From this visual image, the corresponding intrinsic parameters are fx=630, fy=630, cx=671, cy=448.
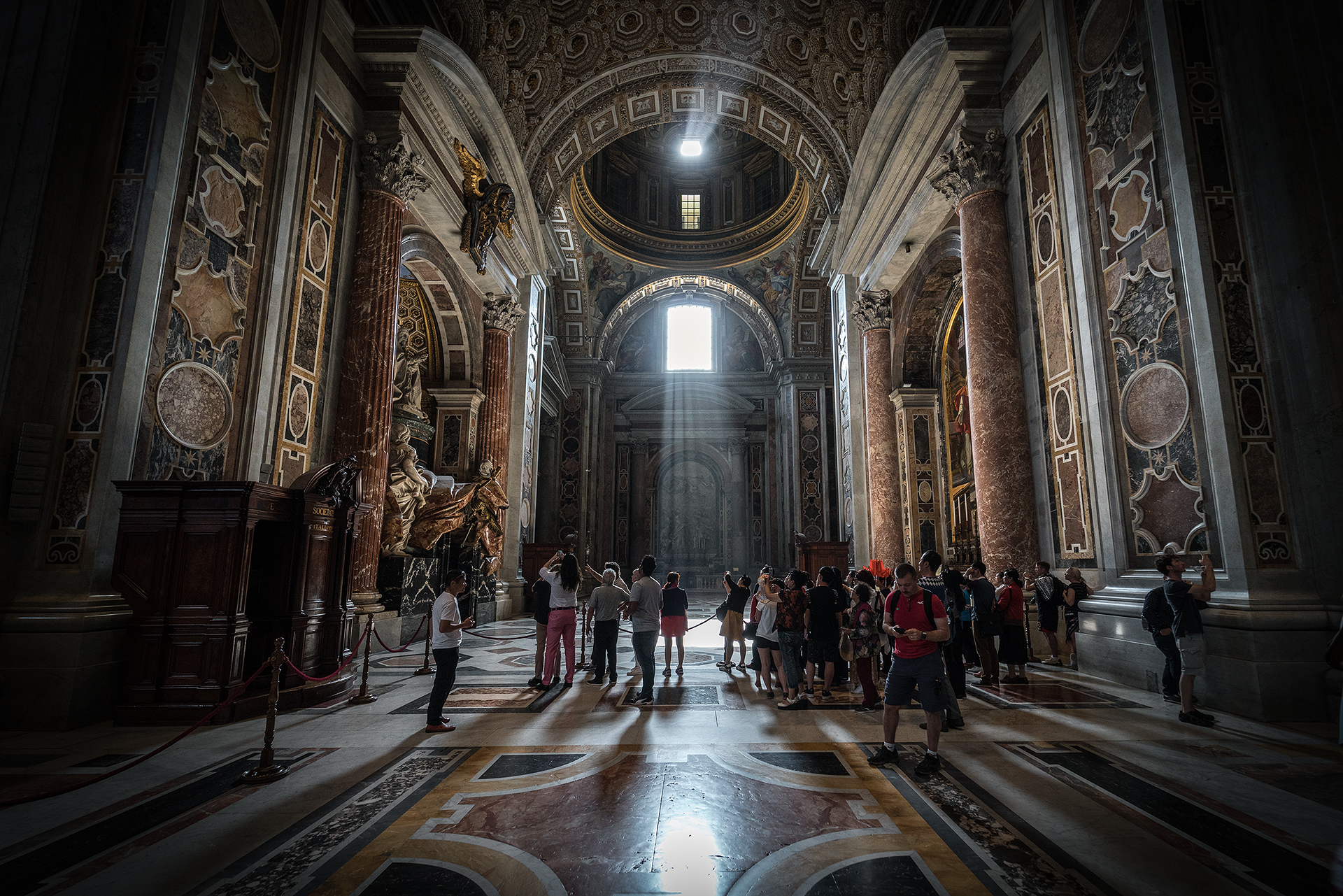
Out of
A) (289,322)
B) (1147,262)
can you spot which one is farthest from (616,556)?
(1147,262)

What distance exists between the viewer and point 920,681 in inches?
164

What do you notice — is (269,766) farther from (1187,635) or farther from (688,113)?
(688,113)

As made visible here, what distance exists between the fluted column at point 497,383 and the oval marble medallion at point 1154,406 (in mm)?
12031

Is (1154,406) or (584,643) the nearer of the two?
(1154,406)

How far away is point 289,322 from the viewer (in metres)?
8.20

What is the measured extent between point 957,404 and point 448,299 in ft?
39.2

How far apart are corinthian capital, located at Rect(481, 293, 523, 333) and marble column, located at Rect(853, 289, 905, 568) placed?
860 centimetres

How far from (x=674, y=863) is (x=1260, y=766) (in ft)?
13.1

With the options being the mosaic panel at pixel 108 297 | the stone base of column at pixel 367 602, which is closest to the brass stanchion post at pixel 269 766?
the mosaic panel at pixel 108 297

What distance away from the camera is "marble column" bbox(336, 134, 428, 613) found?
930 centimetres

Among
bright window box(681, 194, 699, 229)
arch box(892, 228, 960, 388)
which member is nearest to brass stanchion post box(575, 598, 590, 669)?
arch box(892, 228, 960, 388)

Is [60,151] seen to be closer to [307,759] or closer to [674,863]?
[307,759]

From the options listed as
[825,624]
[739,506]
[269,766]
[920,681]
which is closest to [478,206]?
[825,624]

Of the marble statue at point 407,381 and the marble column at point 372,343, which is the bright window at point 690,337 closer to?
the marble statue at point 407,381
